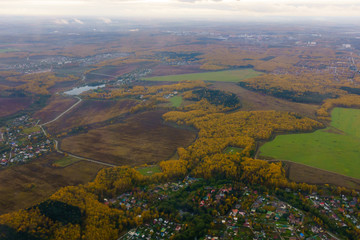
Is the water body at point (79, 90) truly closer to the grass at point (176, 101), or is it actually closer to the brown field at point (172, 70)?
the brown field at point (172, 70)

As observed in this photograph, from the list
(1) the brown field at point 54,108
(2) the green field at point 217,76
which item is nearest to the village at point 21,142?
(1) the brown field at point 54,108

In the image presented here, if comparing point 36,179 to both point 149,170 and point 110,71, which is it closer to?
point 149,170

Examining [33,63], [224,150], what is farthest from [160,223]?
[33,63]

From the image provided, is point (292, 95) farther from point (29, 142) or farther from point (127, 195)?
point (29, 142)

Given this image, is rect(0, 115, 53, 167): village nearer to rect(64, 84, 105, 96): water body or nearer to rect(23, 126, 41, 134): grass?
rect(23, 126, 41, 134): grass

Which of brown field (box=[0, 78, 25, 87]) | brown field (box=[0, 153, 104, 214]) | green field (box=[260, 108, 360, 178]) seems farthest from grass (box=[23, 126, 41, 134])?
green field (box=[260, 108, 360, 178])

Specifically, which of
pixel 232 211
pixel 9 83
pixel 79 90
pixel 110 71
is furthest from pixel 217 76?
pixel 232 211

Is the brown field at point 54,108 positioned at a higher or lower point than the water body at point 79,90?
lower
